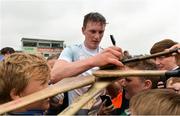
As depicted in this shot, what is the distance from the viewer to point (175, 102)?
1.44m

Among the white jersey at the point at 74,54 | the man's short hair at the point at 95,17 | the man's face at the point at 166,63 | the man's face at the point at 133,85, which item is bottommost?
the man's face at the point at 133,85

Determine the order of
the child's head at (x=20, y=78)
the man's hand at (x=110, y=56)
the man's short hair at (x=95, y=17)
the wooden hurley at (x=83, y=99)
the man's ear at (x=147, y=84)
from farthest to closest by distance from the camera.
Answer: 1. the man's short hair at (x=95, y=17)
2. the man's ear at (x=147, y=84)
3. the child's head at (x=20, y=78)
4. the man's hand at (x=110, y=56)
5. the wooden hurley at (x=83, y=99)

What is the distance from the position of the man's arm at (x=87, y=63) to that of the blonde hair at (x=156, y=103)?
166 millimetres

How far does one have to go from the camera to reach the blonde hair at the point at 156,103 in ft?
4.65

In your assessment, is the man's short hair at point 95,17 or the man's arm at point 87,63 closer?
the man's arm at point 87,63

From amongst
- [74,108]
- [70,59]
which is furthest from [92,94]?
[70,59]

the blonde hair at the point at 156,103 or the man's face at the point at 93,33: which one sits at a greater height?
the man's face at the point at 93,33

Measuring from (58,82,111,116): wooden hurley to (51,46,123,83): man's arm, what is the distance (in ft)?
0.88

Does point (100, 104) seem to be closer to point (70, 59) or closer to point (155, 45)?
point (70, 59)

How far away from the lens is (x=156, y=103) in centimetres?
146

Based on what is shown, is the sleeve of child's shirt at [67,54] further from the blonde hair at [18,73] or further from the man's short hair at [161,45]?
the blonde hair at [18,73]

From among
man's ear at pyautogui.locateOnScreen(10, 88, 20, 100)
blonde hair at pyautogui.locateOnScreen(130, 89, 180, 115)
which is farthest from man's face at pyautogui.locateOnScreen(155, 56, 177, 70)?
blonde hair at pyautogui.locateOnScreen(130, 89, 180, 115)

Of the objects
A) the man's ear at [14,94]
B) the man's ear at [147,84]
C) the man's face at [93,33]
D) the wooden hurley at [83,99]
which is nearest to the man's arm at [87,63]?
the wooden hurley at [83,99]

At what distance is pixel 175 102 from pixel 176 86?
3.51ft
